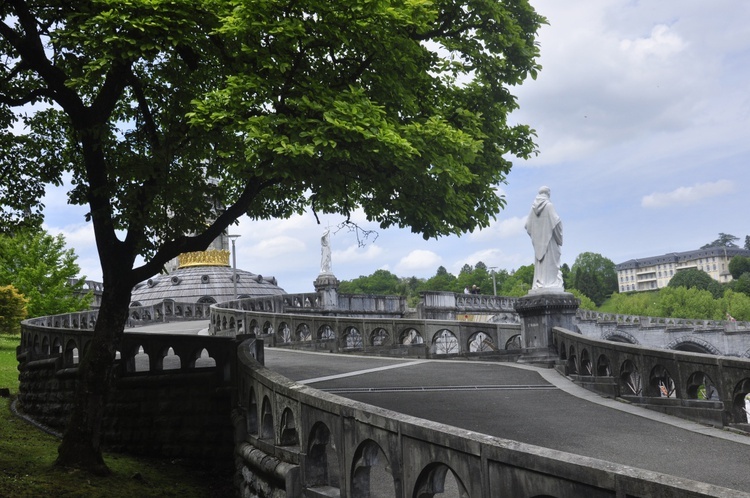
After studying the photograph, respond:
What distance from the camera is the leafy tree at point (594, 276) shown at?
13250 cm

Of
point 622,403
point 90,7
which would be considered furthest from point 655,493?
point 90,7

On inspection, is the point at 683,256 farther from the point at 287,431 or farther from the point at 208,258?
the point at 287,431

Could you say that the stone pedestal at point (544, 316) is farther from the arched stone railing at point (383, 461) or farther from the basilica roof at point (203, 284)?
the basilica roof at point (203, 284)

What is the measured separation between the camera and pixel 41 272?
1470 inches

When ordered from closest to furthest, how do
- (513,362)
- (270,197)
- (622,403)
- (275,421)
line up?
(275,421), (622,403), (270,197), (513,362)

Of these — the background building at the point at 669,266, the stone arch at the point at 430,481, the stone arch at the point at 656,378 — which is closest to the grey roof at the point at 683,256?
the background building at the point at 669,266

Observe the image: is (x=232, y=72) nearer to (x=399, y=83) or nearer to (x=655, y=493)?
(x=399, y=83)

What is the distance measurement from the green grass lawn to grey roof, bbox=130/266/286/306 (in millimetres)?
36752

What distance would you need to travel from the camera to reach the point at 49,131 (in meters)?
16.1

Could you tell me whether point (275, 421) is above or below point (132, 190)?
below

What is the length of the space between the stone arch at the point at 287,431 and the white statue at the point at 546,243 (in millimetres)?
8282

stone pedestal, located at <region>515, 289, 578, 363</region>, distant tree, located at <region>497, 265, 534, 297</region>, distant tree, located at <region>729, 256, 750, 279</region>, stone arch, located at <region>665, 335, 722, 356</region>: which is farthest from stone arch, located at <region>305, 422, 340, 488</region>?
distant tree, located at <region>729, 256, 750, 279</region>

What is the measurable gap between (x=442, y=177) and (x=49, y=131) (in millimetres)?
8990

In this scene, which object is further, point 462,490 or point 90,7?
point 90,7
